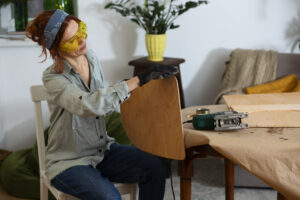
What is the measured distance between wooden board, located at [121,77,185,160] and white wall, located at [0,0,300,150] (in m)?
1.45

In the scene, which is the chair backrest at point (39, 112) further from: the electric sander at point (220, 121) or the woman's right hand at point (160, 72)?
the electric sander at point (220, 121)

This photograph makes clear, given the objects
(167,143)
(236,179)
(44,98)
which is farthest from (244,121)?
(236,179)

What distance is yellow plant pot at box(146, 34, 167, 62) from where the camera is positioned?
2.80 metres

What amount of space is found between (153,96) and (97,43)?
1629 mm

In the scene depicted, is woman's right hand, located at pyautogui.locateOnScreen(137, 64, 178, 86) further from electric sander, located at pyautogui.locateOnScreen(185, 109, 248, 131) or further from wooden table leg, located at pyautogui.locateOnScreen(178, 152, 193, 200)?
wooden table leg, located at pyautogui.locateOnScreen(178, 152, 193, 200)

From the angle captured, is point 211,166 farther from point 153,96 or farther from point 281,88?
point 153,96

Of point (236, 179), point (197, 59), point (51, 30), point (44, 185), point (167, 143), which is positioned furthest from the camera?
point (197, 59)

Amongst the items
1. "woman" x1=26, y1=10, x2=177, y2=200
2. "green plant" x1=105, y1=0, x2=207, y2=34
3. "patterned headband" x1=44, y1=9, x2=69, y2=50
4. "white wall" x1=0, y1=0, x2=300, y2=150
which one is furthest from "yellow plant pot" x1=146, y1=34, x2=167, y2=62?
"patterned headband" x1=44, y1=9, x2=69, y2=50

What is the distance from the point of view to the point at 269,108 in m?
1.63

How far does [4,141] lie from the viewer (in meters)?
2.95

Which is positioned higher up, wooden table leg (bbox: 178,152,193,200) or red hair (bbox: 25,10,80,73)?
red hair (bbox: 25,10,80,73)

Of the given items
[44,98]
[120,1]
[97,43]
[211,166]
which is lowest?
[211,166]

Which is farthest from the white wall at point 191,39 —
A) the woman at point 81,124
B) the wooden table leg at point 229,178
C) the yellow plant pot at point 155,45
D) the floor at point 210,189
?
the wooden table leg at point 229,178

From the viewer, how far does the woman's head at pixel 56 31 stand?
162 centimetres
